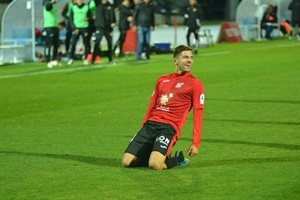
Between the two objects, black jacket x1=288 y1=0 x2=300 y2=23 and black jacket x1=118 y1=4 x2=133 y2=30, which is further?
black jacket x1=288 y1=0 x2=300 y2=23

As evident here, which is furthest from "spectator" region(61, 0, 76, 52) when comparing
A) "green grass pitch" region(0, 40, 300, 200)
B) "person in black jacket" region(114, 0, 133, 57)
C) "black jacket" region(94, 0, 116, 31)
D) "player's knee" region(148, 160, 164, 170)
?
"player's knee" region(148, 160, 164, 170)

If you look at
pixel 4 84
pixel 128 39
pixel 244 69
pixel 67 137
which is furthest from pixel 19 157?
pixel 128 39

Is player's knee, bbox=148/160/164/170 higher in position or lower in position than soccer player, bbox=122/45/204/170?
lower

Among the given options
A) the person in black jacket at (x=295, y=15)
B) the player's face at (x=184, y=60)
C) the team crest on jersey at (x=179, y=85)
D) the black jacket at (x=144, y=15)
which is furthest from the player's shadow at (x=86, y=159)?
the person in black jacket at (x=295, y=15)

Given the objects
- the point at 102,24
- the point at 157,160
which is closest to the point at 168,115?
the point at 157,160

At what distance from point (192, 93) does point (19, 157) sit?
259 cm

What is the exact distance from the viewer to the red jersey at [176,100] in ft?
40.2

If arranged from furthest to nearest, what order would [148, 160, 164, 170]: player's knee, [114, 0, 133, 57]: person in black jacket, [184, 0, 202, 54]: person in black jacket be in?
1. [184, 0, 202, 54]: person in black jacket
2. [114, 0, 133, 57]: person in black jacket
3. [148, 160, 164, 170]: player's knee

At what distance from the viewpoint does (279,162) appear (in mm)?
12617

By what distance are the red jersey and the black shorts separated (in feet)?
0.27

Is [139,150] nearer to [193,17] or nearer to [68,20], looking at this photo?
[68,20]

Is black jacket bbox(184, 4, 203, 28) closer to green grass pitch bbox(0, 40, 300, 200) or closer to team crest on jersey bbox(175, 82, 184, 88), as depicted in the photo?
green grass pitch bbox(0, 40, 300, 200)

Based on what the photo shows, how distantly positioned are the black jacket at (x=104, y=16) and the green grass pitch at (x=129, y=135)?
2729mm

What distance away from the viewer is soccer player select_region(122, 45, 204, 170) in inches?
477
